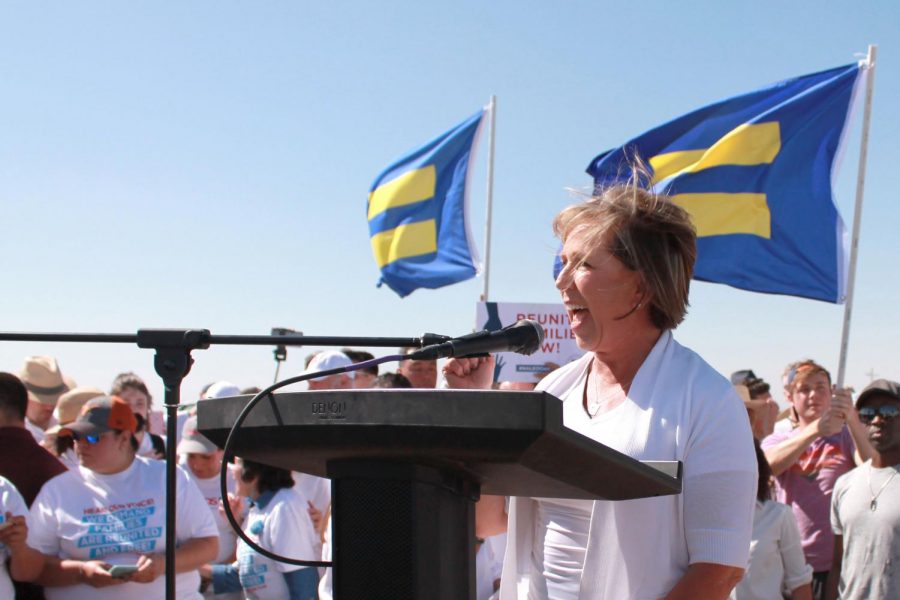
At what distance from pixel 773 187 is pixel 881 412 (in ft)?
8.55

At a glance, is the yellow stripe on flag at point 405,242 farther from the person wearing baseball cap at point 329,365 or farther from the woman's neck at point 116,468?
the woman's neck at point 116,468

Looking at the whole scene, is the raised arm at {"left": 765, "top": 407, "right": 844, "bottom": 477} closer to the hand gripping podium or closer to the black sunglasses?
the black sunglasses

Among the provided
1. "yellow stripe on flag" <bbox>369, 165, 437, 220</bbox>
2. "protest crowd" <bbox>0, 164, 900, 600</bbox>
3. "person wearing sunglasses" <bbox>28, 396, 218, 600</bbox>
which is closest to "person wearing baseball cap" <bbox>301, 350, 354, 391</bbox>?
"protest crowd" <bbox>0, 164, 900, 600</bbox>

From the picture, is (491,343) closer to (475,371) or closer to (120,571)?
(475,371)

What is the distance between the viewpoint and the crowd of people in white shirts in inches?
189

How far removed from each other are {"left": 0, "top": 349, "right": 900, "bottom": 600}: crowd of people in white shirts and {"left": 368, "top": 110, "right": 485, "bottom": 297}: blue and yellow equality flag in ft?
16.7

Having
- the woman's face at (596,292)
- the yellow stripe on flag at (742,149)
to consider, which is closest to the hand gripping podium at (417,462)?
the woman's face at (596,292)

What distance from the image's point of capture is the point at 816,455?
660 cm

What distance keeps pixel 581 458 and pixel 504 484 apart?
0.29 meters

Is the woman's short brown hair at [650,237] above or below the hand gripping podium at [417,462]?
above

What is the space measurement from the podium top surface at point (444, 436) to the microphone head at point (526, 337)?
0.26 meters

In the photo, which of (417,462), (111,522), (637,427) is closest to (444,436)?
(417,462)

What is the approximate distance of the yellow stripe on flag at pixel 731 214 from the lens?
7.35 metres

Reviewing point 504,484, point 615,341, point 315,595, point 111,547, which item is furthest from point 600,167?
point 504,484
